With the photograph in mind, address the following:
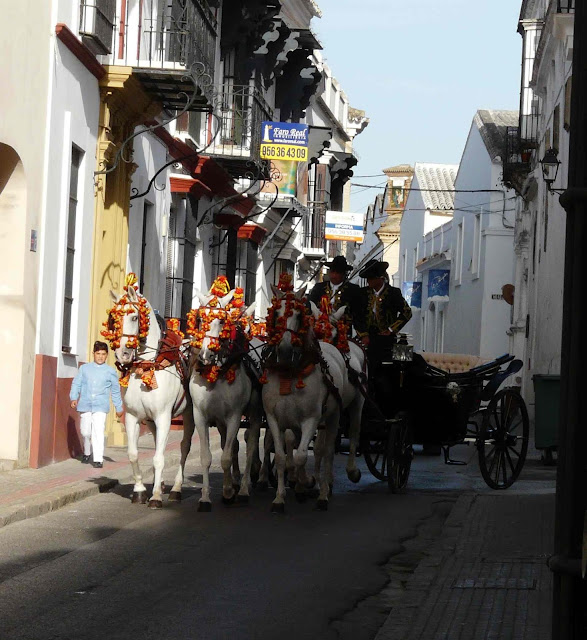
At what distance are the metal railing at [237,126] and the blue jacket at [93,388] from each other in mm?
9730

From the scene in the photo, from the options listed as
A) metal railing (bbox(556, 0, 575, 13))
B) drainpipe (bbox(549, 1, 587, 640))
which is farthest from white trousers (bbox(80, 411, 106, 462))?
drainpipe (bbox(549, 1, 587, 640))

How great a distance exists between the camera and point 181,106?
19312 millimetres

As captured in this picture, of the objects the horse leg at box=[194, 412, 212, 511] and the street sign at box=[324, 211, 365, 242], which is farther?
the street sign at box=[324, 211, 365, 242]

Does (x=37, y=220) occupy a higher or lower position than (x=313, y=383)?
higher

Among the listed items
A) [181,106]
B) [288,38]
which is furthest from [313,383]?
[288,38]

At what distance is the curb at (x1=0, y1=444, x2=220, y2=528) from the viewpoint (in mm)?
10633

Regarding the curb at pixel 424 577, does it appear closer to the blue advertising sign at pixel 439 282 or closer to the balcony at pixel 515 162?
the balcony at pixel 515 162

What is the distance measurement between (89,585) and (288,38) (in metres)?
24.9

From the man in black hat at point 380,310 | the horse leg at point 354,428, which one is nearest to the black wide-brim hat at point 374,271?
the man in black hat at point 380,310

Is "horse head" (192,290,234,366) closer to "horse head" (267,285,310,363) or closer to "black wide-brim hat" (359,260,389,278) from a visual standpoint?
"horse head" (267,285,310,363)

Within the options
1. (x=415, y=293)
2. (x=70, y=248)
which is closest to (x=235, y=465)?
(x=70, y=248)

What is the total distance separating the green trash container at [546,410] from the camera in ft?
56.6

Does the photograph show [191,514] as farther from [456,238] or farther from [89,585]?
[456,238]

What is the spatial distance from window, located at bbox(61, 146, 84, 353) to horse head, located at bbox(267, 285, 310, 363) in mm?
5299
